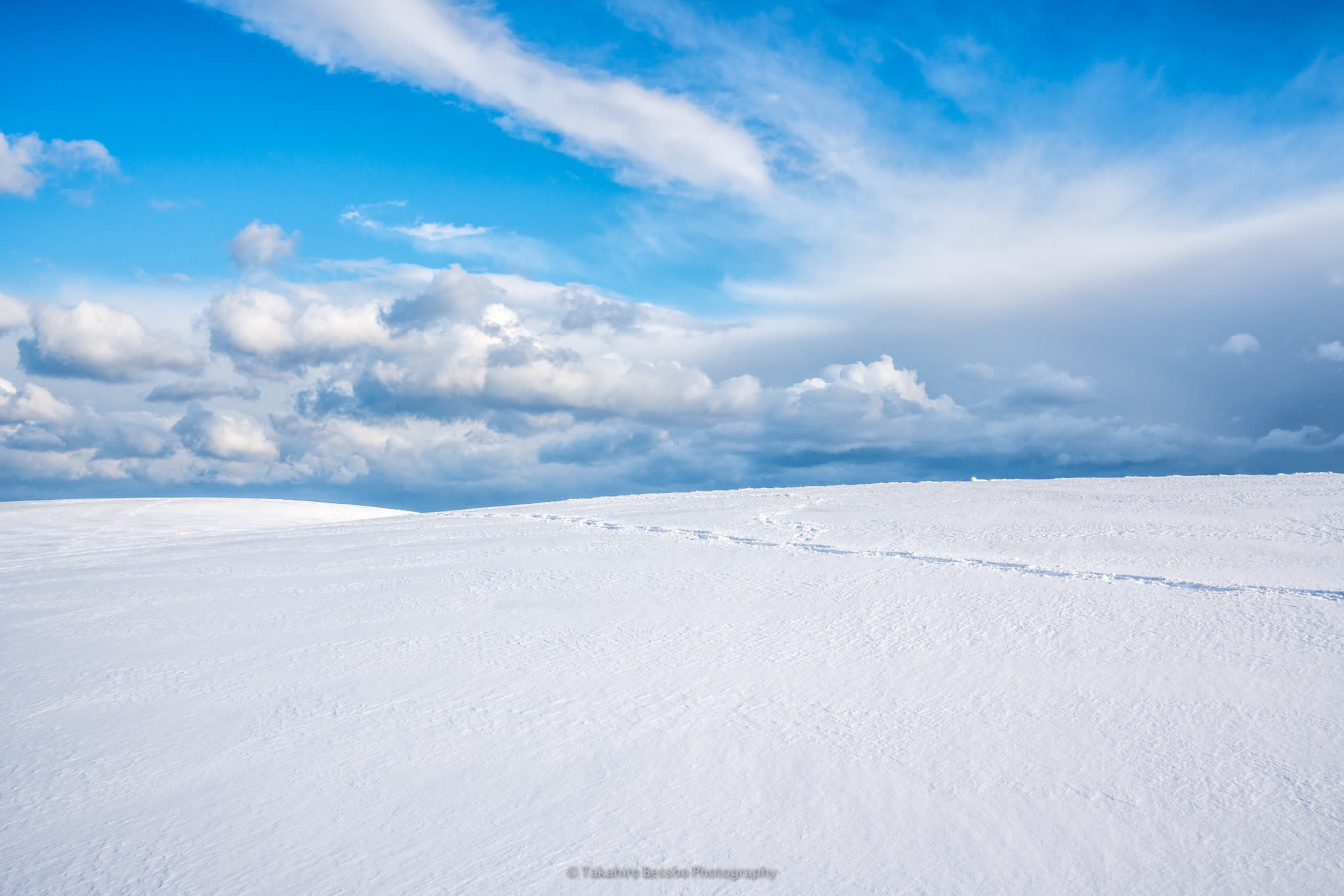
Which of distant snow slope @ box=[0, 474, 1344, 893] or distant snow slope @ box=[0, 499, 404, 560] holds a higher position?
distant snow slope @ box=[0, 499, 404, 560]

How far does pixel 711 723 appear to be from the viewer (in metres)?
5.18

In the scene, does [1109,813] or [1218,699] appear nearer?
[1109,813]

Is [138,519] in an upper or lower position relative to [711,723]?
upper

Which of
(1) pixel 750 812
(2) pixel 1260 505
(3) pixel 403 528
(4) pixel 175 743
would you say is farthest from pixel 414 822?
(2) pixel 1260 505

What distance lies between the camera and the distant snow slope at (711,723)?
3.77 meters

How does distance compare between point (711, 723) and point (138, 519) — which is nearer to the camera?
point (711, 723)

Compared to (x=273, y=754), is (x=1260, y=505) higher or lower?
higher

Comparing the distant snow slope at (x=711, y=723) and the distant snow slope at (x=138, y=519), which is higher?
the distant snow slope at (x=138, y=519)

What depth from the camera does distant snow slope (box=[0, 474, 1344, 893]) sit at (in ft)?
12.4

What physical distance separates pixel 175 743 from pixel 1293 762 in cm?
743

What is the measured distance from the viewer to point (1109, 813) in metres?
3.98

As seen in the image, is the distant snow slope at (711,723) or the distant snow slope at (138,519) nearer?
the distant snow slope at (711,723)

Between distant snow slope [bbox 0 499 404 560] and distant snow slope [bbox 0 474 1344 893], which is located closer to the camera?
distant snow slope [bbox 0 474 1344 893]

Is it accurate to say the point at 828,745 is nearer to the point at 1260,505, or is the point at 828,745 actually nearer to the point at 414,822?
the point at 414,822
